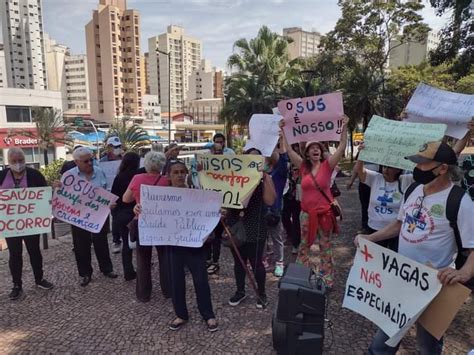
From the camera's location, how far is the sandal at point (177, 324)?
3445mm

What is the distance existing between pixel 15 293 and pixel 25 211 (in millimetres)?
956

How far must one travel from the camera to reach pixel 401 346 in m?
3.12

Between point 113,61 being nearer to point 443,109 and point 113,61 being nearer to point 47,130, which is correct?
point 47,130

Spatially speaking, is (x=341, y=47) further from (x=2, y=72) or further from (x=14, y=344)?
(x=2, y=72)

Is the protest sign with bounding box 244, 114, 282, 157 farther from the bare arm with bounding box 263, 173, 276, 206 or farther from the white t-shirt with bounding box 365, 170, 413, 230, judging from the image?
the white t-shirt with bounding box 365, 170, 413, 230

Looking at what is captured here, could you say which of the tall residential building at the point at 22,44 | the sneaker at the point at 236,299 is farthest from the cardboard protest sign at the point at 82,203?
the tall residential building at the point at 22,44

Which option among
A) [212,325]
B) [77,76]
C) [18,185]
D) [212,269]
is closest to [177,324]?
[212,325]

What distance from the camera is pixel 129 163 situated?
4527 millimetres

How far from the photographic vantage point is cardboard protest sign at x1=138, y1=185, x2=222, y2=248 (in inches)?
136

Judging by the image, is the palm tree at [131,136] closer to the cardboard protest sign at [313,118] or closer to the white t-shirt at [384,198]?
the cardboard protest sign at [313,118]

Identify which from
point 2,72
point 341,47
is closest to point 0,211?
point 341,47

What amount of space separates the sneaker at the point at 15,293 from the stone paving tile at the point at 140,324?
0.20ft

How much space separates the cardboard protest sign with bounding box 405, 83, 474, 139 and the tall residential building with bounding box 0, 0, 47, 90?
109 metres

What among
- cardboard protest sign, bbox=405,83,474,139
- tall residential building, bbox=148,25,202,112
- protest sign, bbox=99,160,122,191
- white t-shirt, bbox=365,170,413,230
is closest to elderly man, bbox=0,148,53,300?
protest sign, bbox=99,160,122,191
